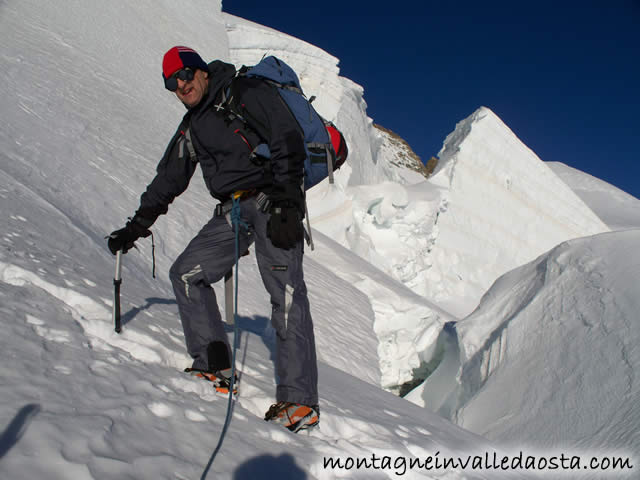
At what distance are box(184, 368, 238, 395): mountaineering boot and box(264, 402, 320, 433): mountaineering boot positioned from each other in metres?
0.20

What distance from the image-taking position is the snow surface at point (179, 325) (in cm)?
129

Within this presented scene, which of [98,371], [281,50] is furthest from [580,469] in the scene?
[281,50]

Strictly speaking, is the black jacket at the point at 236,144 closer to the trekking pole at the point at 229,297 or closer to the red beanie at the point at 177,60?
the red beanie at the point at 177,60

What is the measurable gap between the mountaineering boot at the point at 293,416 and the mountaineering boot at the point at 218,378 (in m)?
0.20

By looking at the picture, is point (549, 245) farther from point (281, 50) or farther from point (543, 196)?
point (281, 50)

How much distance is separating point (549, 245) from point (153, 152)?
10.7 meters

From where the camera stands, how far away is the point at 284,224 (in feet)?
5.23

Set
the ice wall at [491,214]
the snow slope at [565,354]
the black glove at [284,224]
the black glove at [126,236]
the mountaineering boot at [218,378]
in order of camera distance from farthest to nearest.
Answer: the ice wall at [491,214], the snow slope at [565,354], the black glove at [126,236], the mountaineering boot at [218,378], the black glove at [284,224]

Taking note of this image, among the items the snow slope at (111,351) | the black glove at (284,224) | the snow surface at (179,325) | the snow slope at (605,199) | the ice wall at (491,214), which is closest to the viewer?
Answer: the snow slope at (111,351)

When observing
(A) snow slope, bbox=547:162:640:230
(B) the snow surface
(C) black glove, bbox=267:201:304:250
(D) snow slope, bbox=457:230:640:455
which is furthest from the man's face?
(A) snow slope, bbox=547:162:640:230

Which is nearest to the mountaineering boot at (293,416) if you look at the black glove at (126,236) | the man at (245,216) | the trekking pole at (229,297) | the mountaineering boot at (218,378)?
the man at (245,216)

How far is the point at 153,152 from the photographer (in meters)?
6.32

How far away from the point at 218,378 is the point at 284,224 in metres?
0.69

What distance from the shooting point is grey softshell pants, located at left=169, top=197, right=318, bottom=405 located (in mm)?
1665
